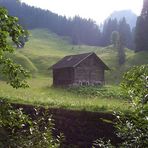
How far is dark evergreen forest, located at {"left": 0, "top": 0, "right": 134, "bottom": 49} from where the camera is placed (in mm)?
138375

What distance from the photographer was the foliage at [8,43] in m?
5.45

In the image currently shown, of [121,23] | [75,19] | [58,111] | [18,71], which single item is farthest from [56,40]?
[18,71]

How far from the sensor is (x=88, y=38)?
152 m

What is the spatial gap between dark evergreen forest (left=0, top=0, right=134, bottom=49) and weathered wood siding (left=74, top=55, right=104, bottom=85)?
69843 mm

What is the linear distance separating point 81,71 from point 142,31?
4228cm

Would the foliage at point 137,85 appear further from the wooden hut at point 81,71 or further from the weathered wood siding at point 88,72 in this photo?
the weathered wood siding at point 88,72

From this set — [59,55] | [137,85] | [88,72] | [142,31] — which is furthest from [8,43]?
[59,55]

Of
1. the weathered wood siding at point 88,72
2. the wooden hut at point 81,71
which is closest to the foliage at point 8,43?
the wooden hut at point 81,71

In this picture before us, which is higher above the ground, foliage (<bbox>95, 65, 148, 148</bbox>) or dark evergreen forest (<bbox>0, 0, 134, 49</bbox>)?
dark evergreen forest (<bbox>0, 0, 134, 49</bbox>)

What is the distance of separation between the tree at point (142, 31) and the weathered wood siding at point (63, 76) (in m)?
38.1

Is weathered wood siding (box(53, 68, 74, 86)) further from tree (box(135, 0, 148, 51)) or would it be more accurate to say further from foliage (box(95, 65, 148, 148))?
foliage (box(95, 65, 148, 148))

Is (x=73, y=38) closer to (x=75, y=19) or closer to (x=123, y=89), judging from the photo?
(x=75, y=19)

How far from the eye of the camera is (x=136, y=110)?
4.86 metres

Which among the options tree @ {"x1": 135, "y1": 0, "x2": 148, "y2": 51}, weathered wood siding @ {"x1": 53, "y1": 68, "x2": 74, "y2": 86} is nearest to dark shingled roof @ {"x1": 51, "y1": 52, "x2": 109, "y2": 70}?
weathered wood siding @ {"x1": 53, "y1": 68, "x2": 74, "y2": 86}
